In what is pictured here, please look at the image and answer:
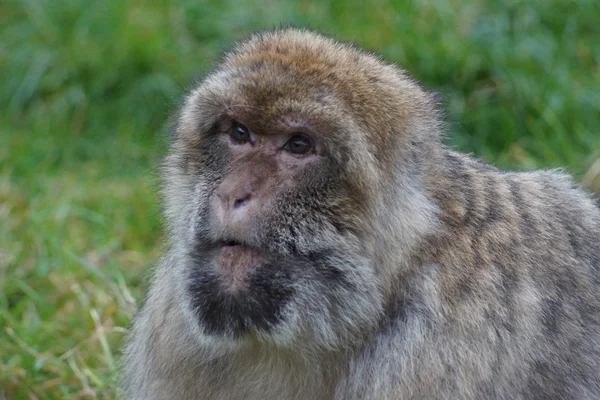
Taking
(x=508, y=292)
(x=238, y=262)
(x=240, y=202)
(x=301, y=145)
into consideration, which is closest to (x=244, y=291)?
(x=238, y=262)

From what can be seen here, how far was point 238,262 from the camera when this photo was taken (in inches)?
117

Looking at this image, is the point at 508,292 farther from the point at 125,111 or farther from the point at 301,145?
the point at 125,111

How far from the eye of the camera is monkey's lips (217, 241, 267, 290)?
2957 mm

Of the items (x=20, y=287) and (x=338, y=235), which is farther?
(x=20, y=287)

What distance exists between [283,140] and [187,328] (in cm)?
70

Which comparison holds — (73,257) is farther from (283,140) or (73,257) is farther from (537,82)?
(537,82)

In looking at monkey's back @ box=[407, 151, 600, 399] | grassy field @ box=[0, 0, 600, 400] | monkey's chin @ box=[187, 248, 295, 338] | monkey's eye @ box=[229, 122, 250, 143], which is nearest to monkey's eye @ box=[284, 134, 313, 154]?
monkey's eye @ box=[229, 122, 250, 143]

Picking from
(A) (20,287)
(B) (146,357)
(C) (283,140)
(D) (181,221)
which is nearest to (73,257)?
(A) (20,287)

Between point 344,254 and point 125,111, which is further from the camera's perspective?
point 125,111

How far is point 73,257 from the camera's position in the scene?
16.9 feet

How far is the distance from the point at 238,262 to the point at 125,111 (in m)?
4.41

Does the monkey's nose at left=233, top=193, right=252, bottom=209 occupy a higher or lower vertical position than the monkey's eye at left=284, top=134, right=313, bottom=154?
lower

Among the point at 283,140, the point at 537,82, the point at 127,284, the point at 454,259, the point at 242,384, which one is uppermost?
the point at 283,140

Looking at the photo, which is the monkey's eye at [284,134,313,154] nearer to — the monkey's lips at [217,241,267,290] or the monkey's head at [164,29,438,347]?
the monkey's head at [164,29,438,347]
